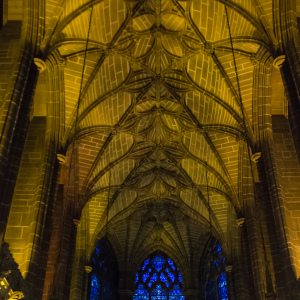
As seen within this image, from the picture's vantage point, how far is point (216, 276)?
2344cm

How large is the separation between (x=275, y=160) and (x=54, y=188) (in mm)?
6610

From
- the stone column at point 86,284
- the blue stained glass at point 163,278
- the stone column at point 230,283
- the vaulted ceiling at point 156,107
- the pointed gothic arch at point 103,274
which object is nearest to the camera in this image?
the vaulted ceiling at point 156,107

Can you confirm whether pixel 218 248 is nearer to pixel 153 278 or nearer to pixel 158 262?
pixel 158 262

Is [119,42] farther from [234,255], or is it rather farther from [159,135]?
[234,255]

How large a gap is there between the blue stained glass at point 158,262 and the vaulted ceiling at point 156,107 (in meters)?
1.45

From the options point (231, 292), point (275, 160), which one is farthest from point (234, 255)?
point (275, 160)

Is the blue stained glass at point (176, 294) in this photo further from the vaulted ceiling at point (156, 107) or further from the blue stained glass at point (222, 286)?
the blue stained glass at point (222, 286)

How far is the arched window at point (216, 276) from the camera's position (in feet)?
75.1

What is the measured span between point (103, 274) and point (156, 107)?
29.8ft

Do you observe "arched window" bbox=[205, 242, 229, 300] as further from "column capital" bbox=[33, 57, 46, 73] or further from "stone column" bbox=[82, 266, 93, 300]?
"column capital" bbox=[33, 57, 46, 73]

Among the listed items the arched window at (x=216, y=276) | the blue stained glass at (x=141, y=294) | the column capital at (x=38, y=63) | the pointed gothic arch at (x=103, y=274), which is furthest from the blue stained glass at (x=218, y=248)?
the column capital at (x=38, y=63)

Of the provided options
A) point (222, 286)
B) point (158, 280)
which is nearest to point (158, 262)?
point (158, 280)

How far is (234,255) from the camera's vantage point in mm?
20922

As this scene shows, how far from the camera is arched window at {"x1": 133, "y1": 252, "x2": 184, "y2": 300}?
24.8 m
